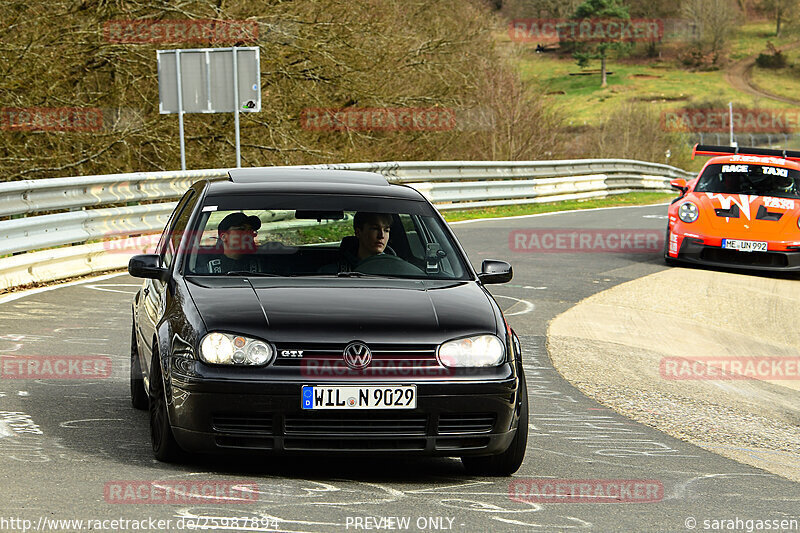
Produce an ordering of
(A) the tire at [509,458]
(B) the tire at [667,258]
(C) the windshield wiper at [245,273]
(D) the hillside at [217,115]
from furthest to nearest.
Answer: (D) the hillside at [217,115] → (B) the tire at [667,258] → (C) the windshield wiper at [245,273] → (A) the tire at [509,458]

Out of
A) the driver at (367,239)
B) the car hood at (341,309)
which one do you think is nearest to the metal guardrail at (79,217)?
the driver at (367,239)

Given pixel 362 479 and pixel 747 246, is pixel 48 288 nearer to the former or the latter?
pixel 362 479

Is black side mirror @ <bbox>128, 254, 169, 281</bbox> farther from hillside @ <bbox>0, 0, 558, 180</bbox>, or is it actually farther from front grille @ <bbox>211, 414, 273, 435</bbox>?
hillside @ <bbox>0, 0, 558, 180</bbox>

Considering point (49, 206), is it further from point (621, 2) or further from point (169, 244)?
point (621, 2)

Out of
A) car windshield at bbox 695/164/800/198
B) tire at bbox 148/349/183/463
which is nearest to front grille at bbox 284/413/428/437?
tire at bbox 148/349/183/463

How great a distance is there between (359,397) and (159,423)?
1.05 metres

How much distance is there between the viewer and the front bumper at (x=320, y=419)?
5.18 metres

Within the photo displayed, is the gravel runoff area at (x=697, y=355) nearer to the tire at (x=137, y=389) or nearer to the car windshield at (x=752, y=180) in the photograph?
the car windshield at (x=752, y=180)

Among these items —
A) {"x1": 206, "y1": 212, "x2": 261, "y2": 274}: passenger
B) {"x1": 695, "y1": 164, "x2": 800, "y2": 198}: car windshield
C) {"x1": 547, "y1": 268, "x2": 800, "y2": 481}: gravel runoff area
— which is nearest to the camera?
{"x1": 206, "y1": 212, "x2": 261, "y2": 274}: passenger

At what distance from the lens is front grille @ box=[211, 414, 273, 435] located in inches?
206

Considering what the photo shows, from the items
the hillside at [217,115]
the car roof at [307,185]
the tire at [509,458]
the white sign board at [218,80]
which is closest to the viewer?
the tire at [509,458]

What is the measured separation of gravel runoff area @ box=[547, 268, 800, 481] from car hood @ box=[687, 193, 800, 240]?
0.65 m

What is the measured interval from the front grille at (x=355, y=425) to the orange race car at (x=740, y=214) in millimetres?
11756

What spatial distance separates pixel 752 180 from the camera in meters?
17.2
